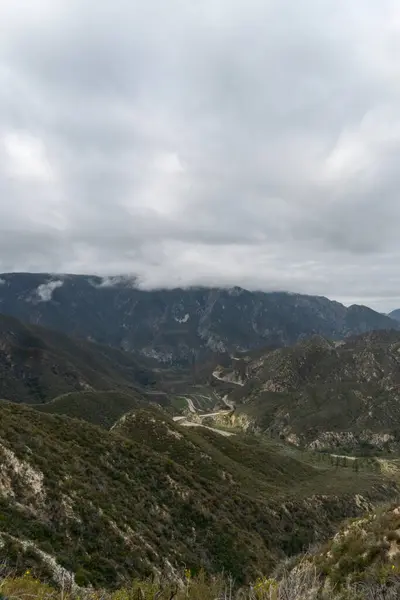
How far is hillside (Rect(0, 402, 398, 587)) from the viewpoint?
2836 centimetres

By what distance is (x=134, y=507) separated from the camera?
136 ft

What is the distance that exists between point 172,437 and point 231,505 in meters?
26.2

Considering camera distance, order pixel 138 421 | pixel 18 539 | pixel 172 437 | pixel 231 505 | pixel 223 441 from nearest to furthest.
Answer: pixel 18 539 → pixel 231 505 → pixel 172 437 → pixel 138 421 → pixel 223 441

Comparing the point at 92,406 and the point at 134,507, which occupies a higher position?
the point at 134,507

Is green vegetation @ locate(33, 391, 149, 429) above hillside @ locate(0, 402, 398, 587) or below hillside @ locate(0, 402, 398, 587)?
below

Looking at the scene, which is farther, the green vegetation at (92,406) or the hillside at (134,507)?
the green vegetation at (92,406)

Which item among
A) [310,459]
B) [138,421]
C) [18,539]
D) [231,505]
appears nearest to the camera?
[18,539]

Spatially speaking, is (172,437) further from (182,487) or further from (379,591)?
(379,591)

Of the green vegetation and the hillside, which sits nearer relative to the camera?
the hillside

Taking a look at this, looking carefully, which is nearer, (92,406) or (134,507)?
(134,507)

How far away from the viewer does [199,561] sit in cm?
3834

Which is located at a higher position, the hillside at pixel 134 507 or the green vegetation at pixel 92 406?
the hillside at pixel 134 507

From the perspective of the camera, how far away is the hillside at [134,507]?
28.4m

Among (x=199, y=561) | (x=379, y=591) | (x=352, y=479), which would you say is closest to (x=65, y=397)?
(x=352, y=479)
